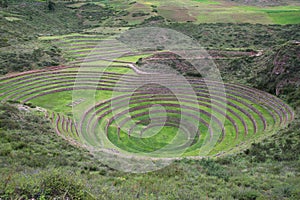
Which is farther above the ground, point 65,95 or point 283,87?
point 283,87

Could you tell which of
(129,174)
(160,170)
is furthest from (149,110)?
(129,174)

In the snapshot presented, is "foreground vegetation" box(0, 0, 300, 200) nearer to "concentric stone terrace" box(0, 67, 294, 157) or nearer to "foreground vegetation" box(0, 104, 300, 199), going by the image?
"foreground vegetation" box(0, 104, 300, 199)

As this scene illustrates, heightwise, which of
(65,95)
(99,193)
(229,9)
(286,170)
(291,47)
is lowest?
(65,95)

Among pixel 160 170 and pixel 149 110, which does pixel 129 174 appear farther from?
pixel 149 110

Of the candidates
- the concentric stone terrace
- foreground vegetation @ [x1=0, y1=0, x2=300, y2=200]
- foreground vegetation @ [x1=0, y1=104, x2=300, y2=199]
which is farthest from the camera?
the concentric stone terrace

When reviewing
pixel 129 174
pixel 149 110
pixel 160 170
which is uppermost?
pixel 129 174

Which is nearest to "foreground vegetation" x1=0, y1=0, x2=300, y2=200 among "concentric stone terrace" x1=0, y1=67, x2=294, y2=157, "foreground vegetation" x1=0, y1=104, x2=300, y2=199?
"foreground vegetation" x1=0, y1=104, x2=300, y2=199

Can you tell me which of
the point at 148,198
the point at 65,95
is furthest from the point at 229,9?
the point at 148,198

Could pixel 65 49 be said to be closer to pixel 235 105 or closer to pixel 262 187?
pixel 235 105
